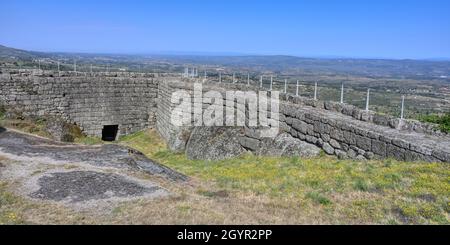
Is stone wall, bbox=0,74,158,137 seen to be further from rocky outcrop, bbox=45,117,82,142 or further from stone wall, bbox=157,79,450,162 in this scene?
stone wall, bbox=157,79,450,162

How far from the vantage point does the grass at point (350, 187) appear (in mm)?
7422

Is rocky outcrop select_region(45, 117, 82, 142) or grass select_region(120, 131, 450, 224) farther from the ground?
grass select_region(120, 131, 450, 224)

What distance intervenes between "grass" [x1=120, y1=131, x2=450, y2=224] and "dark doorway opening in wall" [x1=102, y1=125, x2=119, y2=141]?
12.9 m

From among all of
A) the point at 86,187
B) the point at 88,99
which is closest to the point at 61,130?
the point at 88,99

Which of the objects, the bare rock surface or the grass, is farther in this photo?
the bare rock surface

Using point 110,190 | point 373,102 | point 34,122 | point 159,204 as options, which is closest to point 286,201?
point 159,204

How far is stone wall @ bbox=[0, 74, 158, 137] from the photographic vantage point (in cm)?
2077

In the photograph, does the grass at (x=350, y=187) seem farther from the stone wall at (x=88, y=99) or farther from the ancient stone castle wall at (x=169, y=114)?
the stone wall at (x=88, y=99)

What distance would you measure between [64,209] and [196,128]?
11.5m

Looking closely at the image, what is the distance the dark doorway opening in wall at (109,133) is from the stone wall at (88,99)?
1.92 ft

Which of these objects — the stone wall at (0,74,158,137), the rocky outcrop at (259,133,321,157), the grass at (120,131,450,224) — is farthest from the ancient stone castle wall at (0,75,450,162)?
the grass at (120,131,450,224)

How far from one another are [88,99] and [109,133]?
8.55ft
